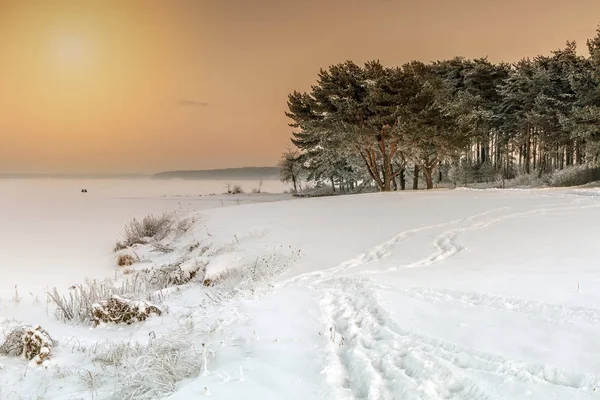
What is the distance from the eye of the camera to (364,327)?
195 inches

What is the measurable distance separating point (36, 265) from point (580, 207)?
18688mm

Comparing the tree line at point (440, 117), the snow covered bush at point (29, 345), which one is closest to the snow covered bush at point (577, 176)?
the tree line at point (440, 117)

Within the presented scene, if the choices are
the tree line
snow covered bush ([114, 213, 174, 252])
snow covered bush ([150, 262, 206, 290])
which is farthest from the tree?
snow covered bush ([150, 262, 206, 290])

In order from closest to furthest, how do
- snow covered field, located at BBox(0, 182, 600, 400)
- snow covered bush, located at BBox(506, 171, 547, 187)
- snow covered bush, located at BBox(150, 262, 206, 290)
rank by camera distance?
snow covered field, located at BBox(0, 182, 600, 400), snow covered bush, located at BBox(150, 262, 206, 290), snow covered bush, located at BBox(506, 171, 547, 187)

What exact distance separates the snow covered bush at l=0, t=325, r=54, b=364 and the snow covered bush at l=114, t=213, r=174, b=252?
480 inches

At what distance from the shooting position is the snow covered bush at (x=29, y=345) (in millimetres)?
5121

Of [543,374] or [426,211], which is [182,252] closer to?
[426,211]

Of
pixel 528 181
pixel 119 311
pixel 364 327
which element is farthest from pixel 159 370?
pixel 528 181

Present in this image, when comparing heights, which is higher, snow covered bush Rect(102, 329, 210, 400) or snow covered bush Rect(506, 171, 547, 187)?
snow covered bush Rect(506, 171, 547, 187)

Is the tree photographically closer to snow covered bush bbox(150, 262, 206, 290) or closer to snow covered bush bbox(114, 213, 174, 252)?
snow covered bush bbox(114, 213, 174, 252)

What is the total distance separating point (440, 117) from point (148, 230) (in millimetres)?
21726

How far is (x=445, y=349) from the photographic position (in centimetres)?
406

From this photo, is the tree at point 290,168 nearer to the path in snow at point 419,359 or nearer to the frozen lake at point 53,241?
the frozen lake at point 53,241

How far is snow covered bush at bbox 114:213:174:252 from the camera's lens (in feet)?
58.1
